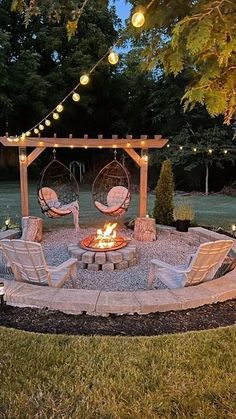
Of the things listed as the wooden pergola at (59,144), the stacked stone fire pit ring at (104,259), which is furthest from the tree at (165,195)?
the stacked stone fire pit ring at (104,259)

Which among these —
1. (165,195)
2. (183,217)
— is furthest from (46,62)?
(183,217)

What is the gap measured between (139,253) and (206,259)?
2.17 metres

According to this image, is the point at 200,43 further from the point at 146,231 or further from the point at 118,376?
the point at 146,231

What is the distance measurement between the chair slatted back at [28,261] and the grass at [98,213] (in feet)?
11.4

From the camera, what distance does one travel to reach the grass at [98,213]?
8102mm

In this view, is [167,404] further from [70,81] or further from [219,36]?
[70,81]

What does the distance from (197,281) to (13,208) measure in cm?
710

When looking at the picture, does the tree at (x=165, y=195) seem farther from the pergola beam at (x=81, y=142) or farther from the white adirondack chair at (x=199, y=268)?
the white adirondack chair at (x=199, y=268)

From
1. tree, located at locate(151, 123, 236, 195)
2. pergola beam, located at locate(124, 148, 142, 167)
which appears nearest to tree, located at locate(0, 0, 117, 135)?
tree, located at locate(151, 123, 236, 195)

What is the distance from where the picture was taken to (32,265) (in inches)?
147

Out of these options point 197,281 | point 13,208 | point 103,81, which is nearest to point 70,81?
point 103,81

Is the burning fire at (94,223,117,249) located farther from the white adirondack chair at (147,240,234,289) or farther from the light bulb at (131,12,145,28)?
the light bulb at (131,12,145,28)

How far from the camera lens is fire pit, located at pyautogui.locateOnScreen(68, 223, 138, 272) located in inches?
200

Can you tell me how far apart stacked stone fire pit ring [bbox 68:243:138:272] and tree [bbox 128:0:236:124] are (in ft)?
10.0
